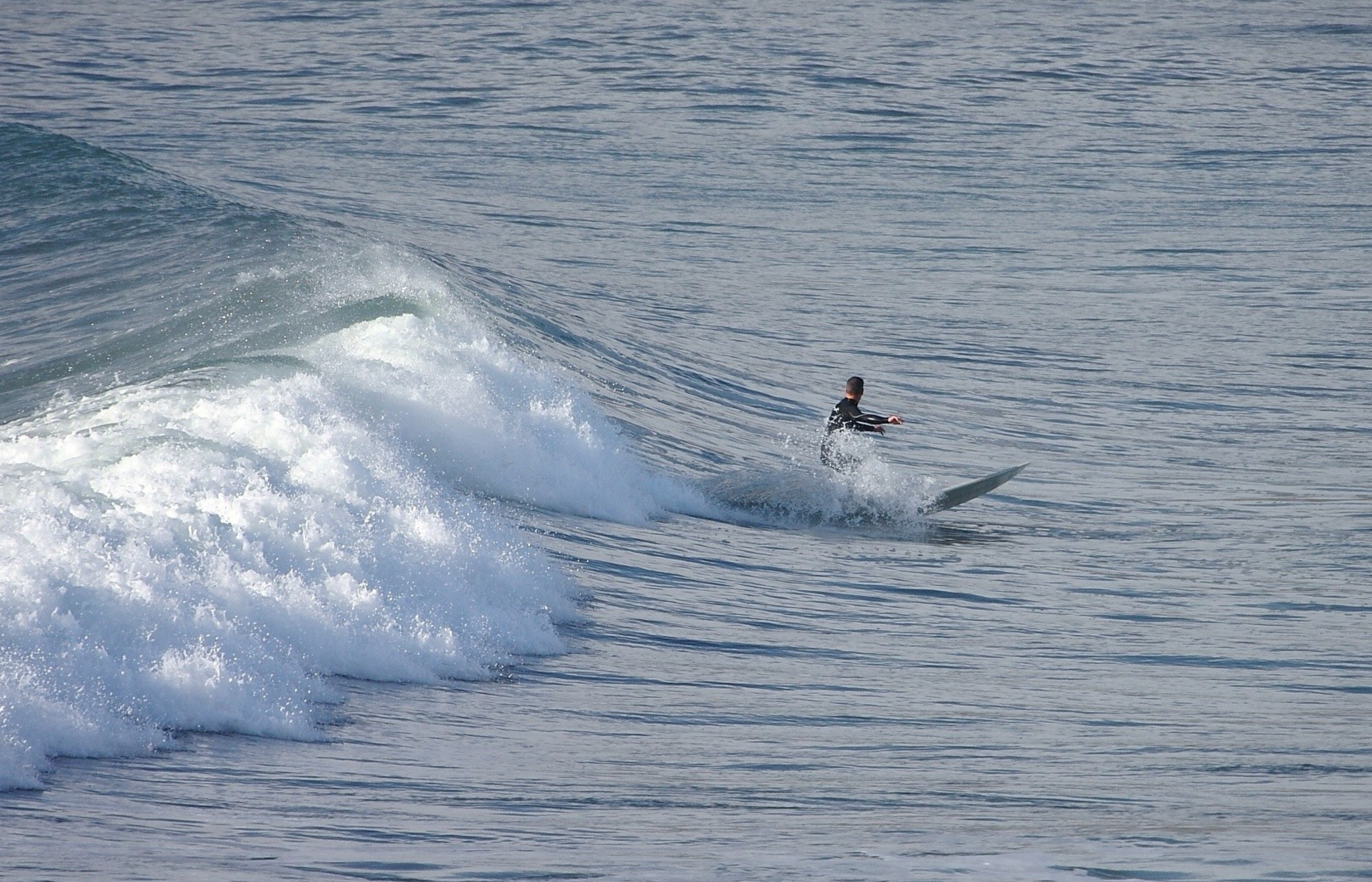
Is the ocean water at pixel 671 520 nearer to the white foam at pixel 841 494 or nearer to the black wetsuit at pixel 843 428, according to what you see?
the white foam at pixel 841 494

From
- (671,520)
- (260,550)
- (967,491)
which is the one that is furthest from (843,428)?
(260,550)

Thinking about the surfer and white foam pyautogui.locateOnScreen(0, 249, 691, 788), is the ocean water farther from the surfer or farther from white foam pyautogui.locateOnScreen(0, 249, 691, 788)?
the surfer

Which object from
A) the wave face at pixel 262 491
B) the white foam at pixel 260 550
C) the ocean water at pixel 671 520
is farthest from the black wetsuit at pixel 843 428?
the white foam at pixel 260 550

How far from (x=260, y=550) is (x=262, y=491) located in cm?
62

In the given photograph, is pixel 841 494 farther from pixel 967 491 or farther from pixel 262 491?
pixel 262 491

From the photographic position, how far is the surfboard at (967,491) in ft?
40.2

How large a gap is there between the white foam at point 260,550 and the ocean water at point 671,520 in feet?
0.08

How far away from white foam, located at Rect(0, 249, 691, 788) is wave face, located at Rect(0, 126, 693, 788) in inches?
0.5

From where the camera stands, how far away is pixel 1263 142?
32000 mm

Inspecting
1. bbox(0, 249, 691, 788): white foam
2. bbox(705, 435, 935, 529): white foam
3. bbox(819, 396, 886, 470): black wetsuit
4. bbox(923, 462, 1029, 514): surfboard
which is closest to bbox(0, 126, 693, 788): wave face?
bbox(0, 249, 691, 788): white foam

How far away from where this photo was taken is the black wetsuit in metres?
12.3

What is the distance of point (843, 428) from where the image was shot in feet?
40.5

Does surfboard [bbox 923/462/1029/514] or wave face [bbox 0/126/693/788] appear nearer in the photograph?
wave face [bbox 0/126/693/788]

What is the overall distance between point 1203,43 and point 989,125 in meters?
8.20
